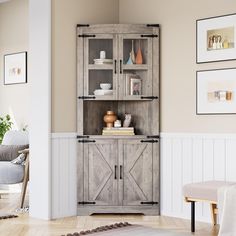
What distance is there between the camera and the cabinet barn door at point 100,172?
6.00 metres

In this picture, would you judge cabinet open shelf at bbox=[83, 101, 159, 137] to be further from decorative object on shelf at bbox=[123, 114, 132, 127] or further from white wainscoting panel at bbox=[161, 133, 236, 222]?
white wainscoting panel at bbox=[161, 133, 236, 222]

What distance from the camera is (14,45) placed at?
826 cm

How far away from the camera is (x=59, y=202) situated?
586 cm

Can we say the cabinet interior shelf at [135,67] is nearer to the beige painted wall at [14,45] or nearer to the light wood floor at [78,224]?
the light wood floor at [78,224]

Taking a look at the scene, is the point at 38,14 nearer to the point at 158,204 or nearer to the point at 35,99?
the point at 35,99

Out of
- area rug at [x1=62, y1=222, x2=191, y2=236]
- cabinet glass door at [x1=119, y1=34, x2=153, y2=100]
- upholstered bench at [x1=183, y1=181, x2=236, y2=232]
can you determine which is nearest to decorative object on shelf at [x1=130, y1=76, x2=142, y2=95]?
cabinet glass door at [x1=119, y1=34, x2=153, y2=100]

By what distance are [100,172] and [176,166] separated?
0.81 metres

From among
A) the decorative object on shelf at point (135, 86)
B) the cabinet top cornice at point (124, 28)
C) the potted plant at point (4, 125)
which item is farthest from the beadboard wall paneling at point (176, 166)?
the potted plant at point (4, 125)

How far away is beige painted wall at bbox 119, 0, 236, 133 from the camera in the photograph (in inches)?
221

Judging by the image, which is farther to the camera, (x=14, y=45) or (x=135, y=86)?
(x=14, y=45)

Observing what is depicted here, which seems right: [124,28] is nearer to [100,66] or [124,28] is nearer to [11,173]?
[100,66]

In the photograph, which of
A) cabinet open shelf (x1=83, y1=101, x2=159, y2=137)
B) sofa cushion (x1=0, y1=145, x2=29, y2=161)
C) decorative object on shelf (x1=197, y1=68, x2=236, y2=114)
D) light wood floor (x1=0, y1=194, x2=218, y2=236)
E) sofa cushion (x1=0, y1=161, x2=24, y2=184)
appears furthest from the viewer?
sofa cushion (x1=0, y1=145, x2=29, y2=161)

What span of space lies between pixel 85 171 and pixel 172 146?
961mm

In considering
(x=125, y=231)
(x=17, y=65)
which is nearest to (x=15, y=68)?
(x=17, y=65)
